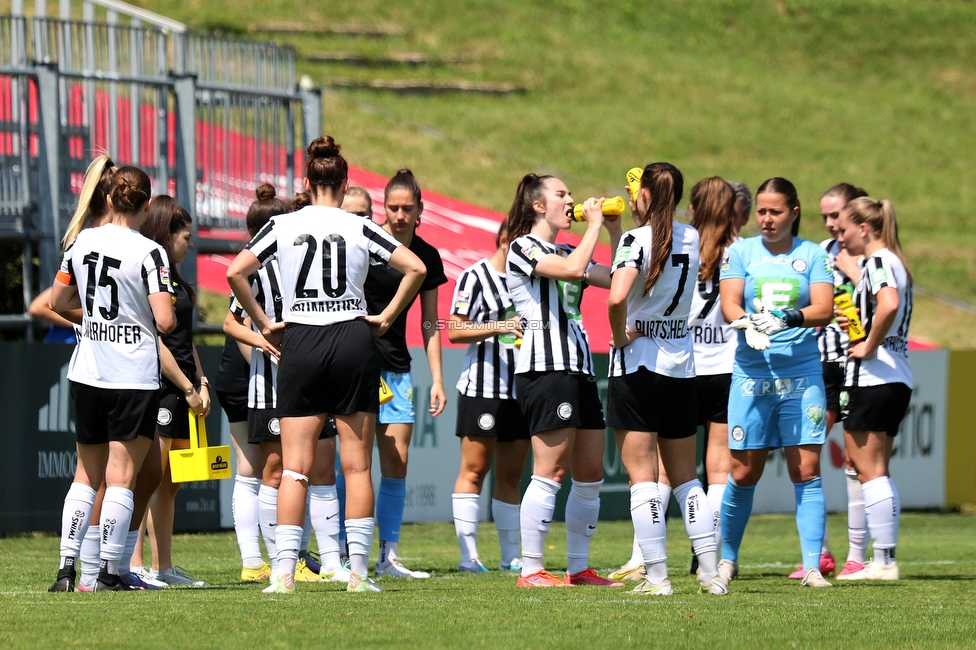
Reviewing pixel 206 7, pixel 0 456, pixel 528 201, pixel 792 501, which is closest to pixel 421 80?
pixel 206 7

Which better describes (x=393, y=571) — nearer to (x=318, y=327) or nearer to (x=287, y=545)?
(x=287, y=545)

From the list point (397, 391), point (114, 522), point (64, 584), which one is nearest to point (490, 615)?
point (114, 522)

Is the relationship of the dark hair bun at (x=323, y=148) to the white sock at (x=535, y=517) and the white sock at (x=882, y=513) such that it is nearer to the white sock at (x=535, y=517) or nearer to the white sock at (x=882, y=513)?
the white sock at (x=535, y=517)

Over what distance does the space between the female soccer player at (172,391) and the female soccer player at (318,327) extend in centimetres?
97

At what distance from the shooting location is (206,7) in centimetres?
3944

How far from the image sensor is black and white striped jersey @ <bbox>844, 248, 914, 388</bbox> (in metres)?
8.12

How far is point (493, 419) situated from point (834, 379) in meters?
2.18

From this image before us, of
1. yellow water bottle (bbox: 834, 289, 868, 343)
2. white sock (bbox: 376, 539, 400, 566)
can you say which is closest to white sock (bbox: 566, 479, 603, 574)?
white sock (bbox: 376, 539, 400, 566)

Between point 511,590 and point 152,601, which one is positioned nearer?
point 152,601

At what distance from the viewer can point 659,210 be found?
6.75 metres

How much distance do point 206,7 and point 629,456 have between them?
34.9 m

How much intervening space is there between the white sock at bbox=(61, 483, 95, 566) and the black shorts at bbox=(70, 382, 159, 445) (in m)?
0.23

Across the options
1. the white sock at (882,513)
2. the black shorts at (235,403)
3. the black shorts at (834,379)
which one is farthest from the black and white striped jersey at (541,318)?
the black shorts at (834,379)

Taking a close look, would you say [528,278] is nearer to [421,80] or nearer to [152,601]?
[152,601]
